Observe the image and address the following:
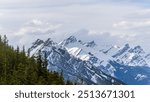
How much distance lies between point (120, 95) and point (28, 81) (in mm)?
A: 47947

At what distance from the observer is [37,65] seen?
2793 inches

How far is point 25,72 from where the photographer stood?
6319 centimetres

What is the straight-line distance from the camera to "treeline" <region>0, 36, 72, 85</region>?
5791 centimetres

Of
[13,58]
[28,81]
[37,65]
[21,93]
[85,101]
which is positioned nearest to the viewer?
[85,101]

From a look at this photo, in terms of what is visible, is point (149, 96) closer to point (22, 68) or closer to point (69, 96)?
point (69, 96)

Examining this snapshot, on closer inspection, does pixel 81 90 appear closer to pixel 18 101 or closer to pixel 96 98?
pixel 96 98

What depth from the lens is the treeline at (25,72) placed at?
57906 millimetres

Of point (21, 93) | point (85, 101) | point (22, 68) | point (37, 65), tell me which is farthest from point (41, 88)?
point (37, 65)

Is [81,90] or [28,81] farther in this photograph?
[28,81]

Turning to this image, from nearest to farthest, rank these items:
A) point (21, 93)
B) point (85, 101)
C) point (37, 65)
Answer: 1. point (85, 101)
2. point (21, 93)
3. point (37, 65)

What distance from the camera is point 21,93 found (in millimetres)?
12070

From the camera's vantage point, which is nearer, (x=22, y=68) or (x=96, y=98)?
(x=96, y=98)

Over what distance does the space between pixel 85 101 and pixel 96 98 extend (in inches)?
16.8

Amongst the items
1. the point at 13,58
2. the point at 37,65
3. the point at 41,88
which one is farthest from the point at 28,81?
the point at 41,88
